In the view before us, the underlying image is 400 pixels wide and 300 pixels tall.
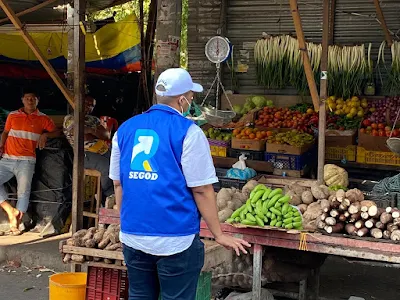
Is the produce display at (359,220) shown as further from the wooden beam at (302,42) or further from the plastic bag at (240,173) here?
the plastic bag at (240,173)

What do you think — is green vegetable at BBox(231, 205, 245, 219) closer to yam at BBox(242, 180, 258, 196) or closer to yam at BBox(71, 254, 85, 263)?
yam at BBox(242, 180, 258, 196)

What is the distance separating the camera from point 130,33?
977 centimetres

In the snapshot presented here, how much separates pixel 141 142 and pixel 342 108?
19.5ft

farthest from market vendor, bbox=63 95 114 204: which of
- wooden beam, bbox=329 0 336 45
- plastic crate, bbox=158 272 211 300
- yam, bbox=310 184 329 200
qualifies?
wooden beam, bbox=329 0 336 45

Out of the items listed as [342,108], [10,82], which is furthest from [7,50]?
[342,108]

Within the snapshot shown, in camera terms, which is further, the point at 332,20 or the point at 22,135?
the point at 332,20

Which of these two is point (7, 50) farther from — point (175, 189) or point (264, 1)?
point (175, 189)

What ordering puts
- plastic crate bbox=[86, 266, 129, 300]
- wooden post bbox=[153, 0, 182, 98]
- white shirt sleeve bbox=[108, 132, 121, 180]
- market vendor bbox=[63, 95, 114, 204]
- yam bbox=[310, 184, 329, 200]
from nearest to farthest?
white shirt sleeve bbox=[108, 132, 121, 180]
plastic crate bbox=[86, 266, 129, 300]
wooden post bbox=[153, 0, 182, 98]
yam bbox=[310, 184, 329, 200]
market vendor bbox=[63, 95, 114, 204]

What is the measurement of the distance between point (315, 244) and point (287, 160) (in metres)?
3.50

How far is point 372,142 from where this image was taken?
8477mm

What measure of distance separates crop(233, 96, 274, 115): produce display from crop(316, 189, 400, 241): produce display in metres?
4.53

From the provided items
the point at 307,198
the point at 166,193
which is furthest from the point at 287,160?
the point at 166,193

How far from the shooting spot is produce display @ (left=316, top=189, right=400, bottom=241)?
191 inches

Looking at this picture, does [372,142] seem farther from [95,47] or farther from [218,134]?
[95,47]
